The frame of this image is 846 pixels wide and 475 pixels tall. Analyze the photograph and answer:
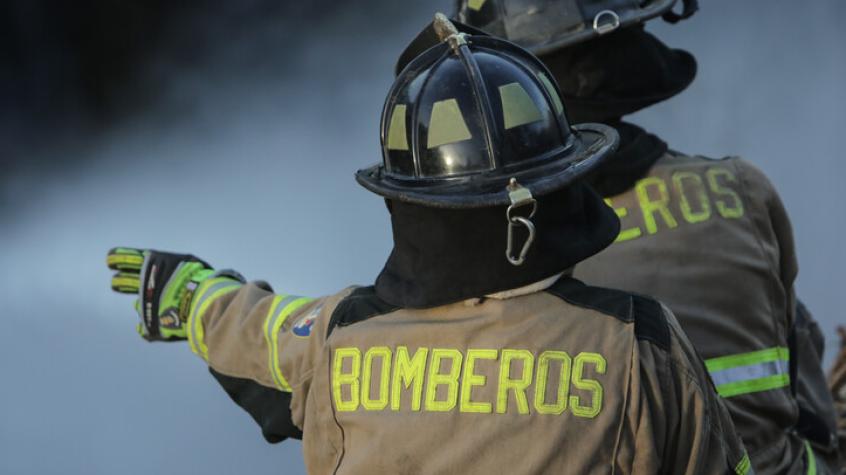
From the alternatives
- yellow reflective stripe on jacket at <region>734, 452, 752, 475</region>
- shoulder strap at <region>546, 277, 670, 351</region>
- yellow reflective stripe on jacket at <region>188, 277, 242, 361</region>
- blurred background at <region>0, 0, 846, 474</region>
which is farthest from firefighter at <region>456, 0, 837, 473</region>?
blurred background at <region>0, 0, 846, 474</region>

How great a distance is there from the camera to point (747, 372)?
2.38m

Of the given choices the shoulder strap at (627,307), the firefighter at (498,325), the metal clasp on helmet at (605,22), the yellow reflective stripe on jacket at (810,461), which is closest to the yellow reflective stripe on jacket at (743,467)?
the firefighter at (498,325)

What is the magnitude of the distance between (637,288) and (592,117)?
16.0 inches

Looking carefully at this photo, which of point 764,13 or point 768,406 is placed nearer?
point 768,406

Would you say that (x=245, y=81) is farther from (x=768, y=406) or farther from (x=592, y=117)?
(x=768, y=406)

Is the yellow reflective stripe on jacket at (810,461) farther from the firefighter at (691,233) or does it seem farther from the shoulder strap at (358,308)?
the shoulder strap at (358,308)

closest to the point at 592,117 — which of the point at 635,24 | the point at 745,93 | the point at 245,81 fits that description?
the point at 635,24

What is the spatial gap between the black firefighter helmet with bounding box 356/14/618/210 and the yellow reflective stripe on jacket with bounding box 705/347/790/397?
0.82 metres

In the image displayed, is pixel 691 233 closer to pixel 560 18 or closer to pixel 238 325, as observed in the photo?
pixel 560 18

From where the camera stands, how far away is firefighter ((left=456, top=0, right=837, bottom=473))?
236 cm

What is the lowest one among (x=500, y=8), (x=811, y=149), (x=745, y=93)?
(x=811, y=149)

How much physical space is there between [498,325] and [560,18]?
1077 mm

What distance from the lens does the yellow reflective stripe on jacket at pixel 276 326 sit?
2.04 m

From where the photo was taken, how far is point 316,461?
6.00 ft
